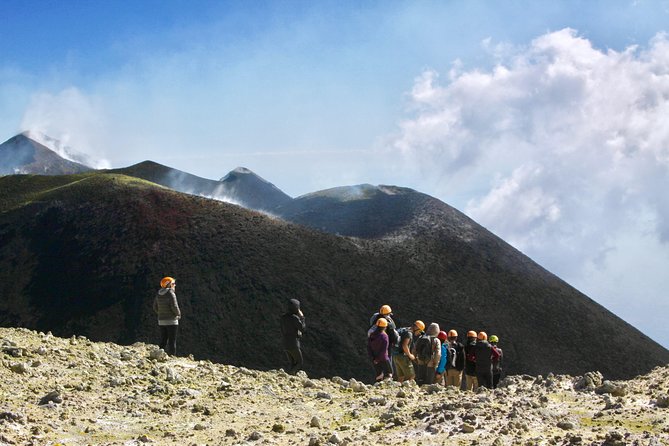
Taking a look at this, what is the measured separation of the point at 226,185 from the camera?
12556 cm

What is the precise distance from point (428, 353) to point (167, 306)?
720cm

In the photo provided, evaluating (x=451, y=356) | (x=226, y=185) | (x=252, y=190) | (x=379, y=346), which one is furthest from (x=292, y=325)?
(x=226, y=185)

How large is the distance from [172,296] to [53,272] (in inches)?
1652

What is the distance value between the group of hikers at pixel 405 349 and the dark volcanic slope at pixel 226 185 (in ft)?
255

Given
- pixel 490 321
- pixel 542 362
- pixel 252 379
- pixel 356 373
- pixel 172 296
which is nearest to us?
pixel 252 379

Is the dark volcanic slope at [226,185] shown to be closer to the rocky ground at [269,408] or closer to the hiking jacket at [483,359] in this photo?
the hiking jacket at [483,359]

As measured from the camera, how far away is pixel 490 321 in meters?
57.9

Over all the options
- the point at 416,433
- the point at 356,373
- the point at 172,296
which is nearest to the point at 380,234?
the point at 356,373

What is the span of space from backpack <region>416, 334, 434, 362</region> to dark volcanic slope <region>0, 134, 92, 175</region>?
15087 cm

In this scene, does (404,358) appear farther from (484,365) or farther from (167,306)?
(167,306)

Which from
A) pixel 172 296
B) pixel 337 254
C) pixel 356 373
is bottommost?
pixel 356 373

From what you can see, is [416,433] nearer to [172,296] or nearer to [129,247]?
[172,296]

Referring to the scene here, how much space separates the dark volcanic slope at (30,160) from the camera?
158 metres

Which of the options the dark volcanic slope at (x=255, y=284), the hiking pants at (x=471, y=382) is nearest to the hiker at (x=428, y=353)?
the hiking pants at (x=471, y=382)
